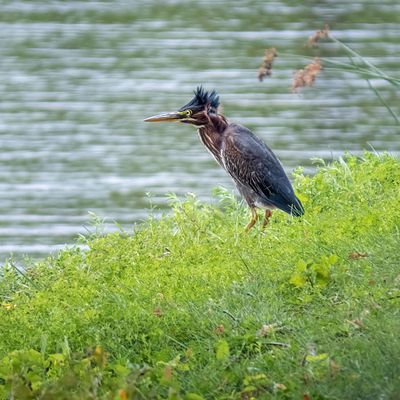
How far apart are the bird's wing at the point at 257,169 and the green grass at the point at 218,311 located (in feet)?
0.53

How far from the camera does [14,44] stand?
688 inches

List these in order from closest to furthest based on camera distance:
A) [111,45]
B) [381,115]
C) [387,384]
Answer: [387,384] → [381,115] → [111,45]

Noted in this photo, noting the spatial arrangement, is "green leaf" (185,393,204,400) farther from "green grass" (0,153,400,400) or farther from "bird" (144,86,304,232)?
"bird" (144,86,304,232)

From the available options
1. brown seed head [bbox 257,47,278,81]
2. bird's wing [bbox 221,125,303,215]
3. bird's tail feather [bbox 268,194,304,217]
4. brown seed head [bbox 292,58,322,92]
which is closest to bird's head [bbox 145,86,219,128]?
bird's wing [bbox 221,125,303,215]

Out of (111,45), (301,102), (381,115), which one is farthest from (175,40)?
(381,115)

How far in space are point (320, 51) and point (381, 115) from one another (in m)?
3.84

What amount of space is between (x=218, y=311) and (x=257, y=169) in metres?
2.07

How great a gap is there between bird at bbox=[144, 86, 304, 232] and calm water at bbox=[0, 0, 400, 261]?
7.56 ft

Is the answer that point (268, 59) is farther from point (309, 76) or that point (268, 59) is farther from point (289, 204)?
point (289, 204)

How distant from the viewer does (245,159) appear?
705 centimetres

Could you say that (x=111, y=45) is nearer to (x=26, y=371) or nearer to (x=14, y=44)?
(x=14, y=44)

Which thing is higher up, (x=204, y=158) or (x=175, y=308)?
(x=175, y=308)

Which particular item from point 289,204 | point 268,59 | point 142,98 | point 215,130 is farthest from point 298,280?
point 142,98

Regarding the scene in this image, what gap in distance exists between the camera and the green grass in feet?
13.9
